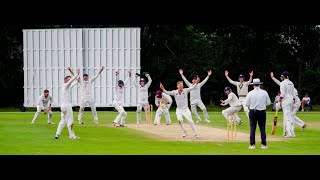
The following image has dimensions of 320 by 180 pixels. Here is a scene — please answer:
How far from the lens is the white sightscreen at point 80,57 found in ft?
169

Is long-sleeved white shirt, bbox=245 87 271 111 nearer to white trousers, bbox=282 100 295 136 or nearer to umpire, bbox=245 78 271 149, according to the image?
umpire, bbox=245 78 271 149

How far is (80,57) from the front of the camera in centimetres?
5166

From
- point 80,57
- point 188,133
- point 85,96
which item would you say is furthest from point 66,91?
point 80,57

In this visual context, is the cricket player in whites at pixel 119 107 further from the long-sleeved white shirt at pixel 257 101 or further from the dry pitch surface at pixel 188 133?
the long-sleeved white shirt at pixel 257 101

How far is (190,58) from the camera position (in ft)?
207

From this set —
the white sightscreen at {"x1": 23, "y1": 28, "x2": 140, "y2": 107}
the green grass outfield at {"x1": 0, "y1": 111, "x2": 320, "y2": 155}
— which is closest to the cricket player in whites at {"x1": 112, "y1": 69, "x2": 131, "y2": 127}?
the green grass outfield at {"x1": 0, "y1": 111, "x2": 320, "y2": 155}

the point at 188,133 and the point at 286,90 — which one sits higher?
the point at 286,90

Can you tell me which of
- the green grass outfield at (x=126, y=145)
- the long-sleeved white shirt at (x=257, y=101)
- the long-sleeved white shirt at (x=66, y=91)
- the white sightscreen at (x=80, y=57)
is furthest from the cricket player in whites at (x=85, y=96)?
the white sightscreen at (x=80, y=57)

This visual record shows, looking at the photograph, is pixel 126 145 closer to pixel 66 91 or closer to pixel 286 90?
pixel 66 91

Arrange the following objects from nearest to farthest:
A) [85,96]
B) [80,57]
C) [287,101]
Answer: [287,101], [85,96], [80,57]

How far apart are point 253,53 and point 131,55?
48.8ft

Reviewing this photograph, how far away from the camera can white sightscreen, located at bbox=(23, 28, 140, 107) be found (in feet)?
169
